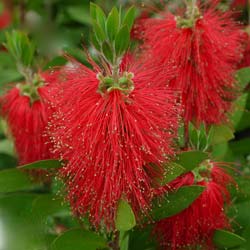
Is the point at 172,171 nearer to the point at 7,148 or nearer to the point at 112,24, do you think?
the point at 112,24

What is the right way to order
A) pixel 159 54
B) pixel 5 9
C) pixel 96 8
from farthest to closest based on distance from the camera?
pixel 5 9, pixel 159 54, pixel 96 8

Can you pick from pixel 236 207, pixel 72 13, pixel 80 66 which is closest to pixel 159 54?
pixel 80 66

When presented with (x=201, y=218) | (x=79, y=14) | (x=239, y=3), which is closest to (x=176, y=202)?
(x=201, y=218)

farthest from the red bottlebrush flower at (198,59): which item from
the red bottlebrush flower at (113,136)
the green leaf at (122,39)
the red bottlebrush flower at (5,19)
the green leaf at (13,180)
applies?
the red bottlebrush flower at (5,19)

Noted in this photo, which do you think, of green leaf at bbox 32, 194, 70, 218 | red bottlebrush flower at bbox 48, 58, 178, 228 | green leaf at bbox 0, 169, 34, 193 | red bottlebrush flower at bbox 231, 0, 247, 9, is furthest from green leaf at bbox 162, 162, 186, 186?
red bottlebrush flower at bbox 231, 0, 247, 9

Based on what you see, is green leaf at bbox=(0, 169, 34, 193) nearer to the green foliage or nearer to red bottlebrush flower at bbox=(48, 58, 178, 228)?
red bottlebrush flower at bbox=(48, 58, 178, 228)

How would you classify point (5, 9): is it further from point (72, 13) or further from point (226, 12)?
point (226, 12)
